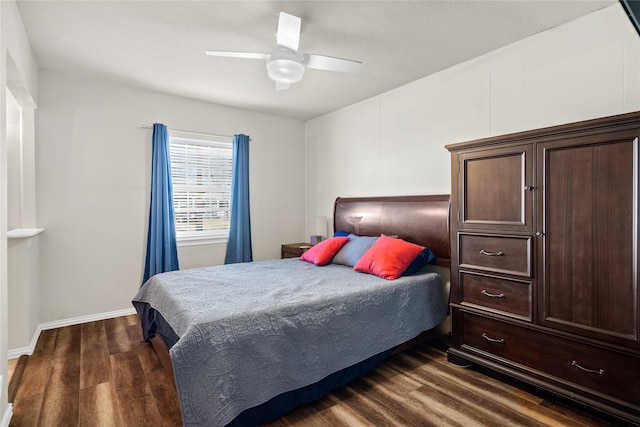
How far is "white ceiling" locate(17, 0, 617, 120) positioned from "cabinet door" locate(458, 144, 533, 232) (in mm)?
989

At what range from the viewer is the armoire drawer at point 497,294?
2266 mm

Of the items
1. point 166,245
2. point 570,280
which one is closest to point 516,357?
point 570,280

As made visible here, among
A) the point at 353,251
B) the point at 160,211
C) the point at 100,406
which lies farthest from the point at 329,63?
the point at 100,406

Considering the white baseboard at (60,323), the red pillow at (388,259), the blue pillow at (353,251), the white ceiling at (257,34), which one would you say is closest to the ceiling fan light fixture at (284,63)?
the white ceiling at (257,34)

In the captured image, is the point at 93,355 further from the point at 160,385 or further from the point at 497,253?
the point at 497,253

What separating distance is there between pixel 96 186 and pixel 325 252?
2.56 metres

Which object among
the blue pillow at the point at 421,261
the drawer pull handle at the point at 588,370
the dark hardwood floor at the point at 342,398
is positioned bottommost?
the dark hardwood floor at the point at 342,398

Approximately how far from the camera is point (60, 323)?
3.50 metres

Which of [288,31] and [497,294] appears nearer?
[288,31]

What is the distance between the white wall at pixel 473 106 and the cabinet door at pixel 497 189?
25.5 inches

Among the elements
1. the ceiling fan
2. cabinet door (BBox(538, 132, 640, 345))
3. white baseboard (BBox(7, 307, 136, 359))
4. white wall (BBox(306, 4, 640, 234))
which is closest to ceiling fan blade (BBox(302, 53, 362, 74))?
the ceiling fan

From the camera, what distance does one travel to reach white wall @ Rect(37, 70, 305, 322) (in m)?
3.45

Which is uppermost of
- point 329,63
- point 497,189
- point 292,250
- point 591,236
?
point 329,63

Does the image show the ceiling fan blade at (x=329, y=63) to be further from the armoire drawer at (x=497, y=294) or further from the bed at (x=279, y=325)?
the armoire drawer at (x=497, y=294)
